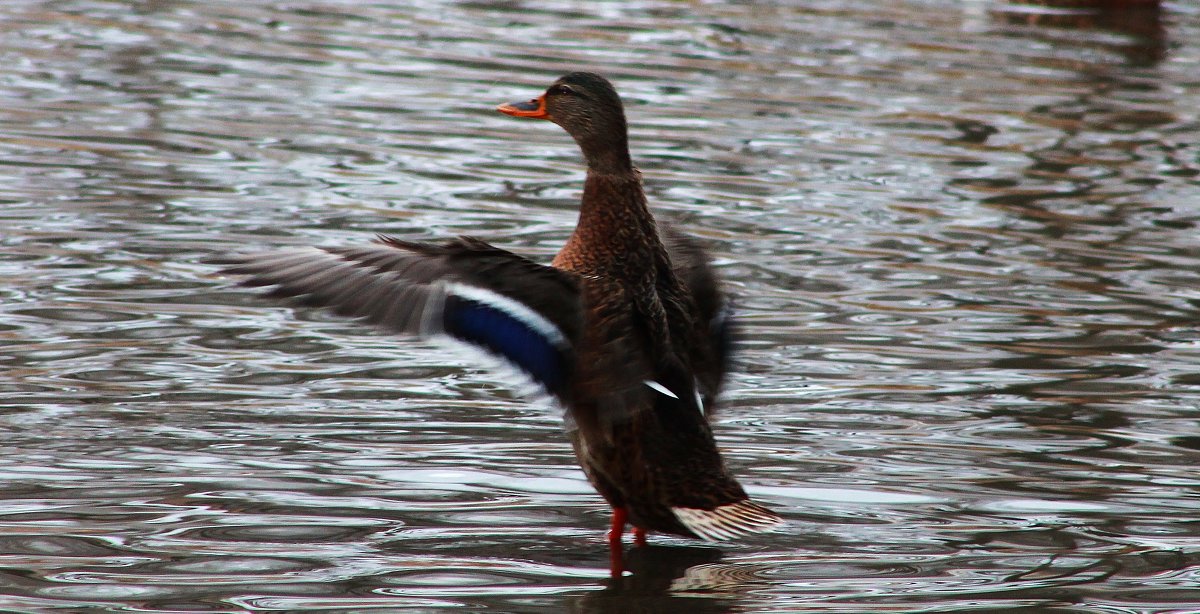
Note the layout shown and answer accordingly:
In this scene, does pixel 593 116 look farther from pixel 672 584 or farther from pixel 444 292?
pixel 672 584

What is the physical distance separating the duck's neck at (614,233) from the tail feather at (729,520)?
0.72 metres

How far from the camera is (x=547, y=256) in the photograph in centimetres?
813

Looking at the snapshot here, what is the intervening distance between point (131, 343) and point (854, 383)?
2.78m

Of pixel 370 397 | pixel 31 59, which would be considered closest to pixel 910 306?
pixel 370 397

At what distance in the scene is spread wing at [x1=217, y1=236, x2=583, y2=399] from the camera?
4.63m

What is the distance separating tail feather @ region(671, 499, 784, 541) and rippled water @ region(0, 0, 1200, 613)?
148 mm

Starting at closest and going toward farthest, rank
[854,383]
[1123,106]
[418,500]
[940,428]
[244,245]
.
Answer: [418,500], [940,428], [854,383], [244,245], [1123,106]

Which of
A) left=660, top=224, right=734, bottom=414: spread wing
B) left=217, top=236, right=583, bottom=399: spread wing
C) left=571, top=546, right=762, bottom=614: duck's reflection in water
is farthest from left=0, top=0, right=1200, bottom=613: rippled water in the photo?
left=660, top=224, right=734, bottom=414: spread wing

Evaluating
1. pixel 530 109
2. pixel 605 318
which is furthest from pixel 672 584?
pixel 530 109

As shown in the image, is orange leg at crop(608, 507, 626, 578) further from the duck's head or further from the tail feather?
the duck's head

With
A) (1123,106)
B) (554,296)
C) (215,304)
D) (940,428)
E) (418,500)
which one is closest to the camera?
(554,296)

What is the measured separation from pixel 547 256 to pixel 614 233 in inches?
115

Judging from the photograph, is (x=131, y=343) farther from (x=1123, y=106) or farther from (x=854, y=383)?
(x=1123, y=106)

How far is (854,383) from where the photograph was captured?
671cm
